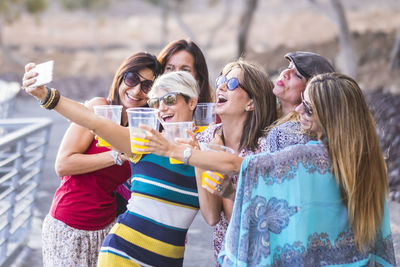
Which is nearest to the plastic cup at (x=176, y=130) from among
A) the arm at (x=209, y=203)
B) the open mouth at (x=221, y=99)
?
the arm at (x=209, y=203)

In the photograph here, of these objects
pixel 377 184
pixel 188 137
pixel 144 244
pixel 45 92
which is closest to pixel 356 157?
pixel 377 184

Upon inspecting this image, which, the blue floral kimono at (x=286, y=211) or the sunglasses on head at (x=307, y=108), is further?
the sunglasses on head at (x=307, y=108)

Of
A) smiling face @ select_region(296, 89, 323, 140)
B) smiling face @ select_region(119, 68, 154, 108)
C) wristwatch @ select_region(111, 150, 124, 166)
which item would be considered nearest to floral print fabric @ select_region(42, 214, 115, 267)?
wristwatch @ select_region(111, 150, 124, 166)

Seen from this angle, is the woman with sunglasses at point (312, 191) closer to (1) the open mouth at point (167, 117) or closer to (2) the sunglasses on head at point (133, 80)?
(1) the open mouth at point (167, 117)

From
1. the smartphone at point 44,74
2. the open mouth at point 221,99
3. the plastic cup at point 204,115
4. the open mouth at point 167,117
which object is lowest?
the plastic cup at point 204,115

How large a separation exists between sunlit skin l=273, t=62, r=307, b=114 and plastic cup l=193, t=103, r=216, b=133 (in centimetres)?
46

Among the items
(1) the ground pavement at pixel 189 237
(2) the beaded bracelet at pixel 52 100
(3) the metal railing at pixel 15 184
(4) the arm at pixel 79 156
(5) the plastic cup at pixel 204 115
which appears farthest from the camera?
(1) the ground pavement at pixel 189 237

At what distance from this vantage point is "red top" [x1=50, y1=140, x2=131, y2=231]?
3414 millimetres

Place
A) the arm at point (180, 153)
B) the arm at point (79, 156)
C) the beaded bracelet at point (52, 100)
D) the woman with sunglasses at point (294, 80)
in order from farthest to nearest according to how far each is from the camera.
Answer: the arm at point (79, 156) → the woman with sunglasses at point (294, 80) → the beaded bracelet at point (52, 100) → the arm at point (180, 153)

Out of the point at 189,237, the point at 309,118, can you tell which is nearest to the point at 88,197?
the point at 309,118

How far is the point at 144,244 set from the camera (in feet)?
9.21

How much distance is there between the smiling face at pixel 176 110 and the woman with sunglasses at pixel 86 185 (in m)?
0.49

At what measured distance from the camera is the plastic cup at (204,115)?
3463 mm

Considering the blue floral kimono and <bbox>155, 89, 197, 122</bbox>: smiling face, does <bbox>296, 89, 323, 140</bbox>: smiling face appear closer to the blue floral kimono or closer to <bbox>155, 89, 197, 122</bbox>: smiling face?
the blue floral kimono
